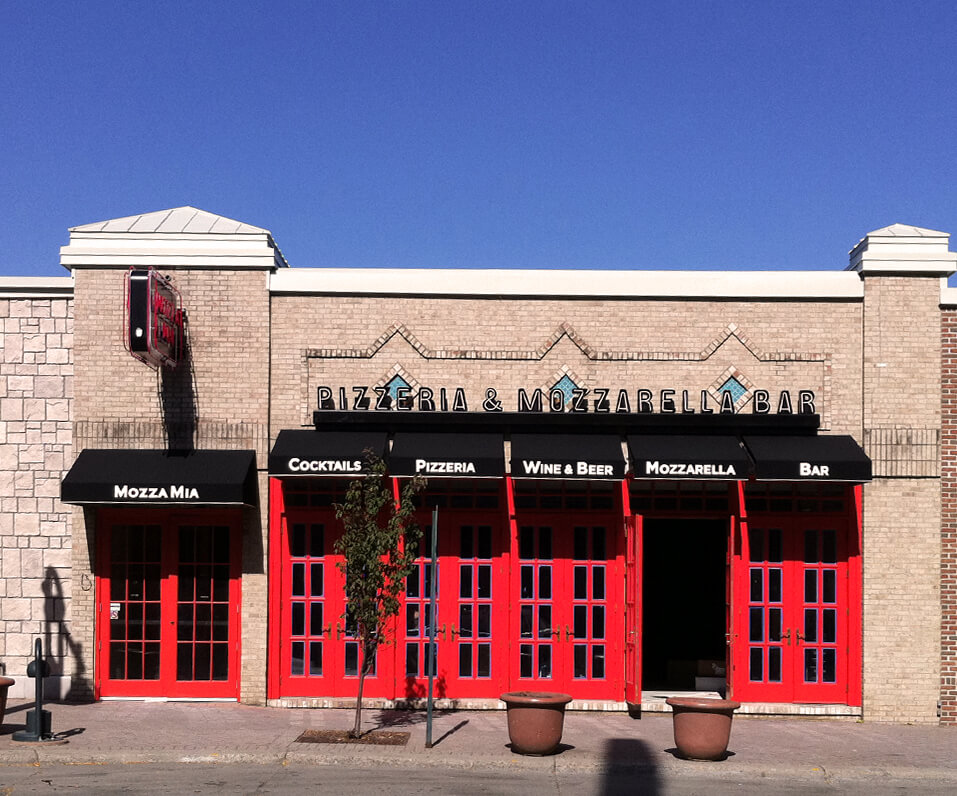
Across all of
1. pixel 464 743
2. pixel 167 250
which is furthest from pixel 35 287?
pixel 464 743

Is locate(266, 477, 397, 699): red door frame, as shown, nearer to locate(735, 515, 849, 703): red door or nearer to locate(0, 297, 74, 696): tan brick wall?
locate(0, 297, 74, 696): tan brick wall

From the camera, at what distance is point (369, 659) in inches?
571

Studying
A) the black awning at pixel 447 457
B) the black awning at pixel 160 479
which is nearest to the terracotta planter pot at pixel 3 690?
the black awning at pixel 160 479

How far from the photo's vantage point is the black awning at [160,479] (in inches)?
629

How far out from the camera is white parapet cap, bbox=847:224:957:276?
55.1 feet

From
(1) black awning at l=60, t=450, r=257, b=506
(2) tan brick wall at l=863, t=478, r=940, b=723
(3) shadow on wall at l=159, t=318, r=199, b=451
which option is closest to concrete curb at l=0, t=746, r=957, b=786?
(2) tan brick wall at l=863, t=478, r=940, b=723

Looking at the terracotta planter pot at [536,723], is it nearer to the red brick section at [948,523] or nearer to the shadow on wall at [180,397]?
the red brick section at [948,523]

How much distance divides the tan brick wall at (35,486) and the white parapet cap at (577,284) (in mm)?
3648

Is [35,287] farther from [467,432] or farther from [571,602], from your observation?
[571,602]

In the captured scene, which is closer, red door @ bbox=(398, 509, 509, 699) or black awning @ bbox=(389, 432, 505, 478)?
black awning @ bbox=(389, 432, 505, 478)

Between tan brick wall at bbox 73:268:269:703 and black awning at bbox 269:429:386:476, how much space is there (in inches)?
24.5

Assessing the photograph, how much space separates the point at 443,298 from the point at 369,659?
5731 millimetres

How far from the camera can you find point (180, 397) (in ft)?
55.7

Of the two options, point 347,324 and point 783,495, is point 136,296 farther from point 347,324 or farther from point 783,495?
point 783,495
